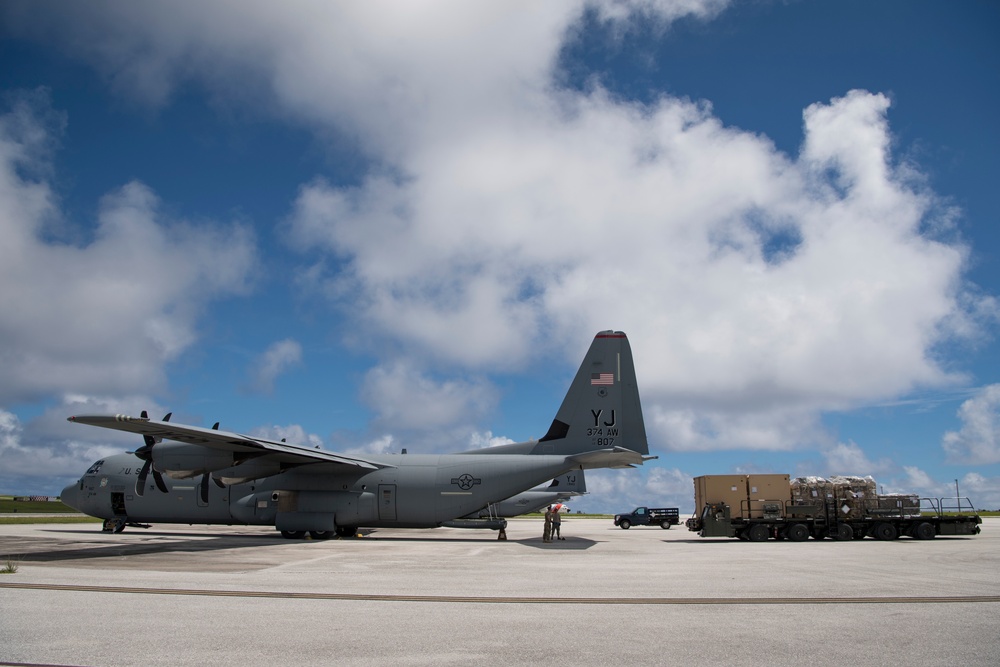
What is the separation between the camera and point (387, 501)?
27797 millimetres

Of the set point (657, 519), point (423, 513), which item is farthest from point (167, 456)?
point (657, 519)

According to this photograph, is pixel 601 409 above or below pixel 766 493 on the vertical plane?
above

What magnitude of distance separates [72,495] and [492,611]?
2971 cm

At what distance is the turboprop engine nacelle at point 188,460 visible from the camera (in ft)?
82.2

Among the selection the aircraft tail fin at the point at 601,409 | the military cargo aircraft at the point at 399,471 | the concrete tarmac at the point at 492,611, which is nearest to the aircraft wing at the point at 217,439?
the military cargo aircraft at the point at 399,471

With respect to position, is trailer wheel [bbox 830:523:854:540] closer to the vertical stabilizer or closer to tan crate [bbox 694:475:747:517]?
tan crate [bbox 694:475:747:517]

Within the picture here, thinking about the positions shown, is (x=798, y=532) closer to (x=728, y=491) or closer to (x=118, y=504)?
(x=728, y=491)

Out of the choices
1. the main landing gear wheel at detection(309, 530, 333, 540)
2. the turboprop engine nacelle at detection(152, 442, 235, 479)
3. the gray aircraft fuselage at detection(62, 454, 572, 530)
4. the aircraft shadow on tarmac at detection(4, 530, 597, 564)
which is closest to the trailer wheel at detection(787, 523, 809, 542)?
the aircraft shadow on tarmac at detection(4, 530, 597, 564)

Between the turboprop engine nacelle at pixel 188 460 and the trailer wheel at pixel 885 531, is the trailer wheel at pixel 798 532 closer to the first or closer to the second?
the trailer wheel at pixel 885 531

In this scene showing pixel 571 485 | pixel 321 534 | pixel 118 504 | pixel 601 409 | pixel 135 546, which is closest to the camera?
pixel 135 546

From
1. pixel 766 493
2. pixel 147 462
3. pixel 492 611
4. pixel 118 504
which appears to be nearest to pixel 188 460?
pixel 147 462

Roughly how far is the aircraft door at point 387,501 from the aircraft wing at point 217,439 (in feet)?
3.79

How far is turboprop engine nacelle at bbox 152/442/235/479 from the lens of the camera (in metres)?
25.1

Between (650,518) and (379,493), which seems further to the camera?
(650,518)
